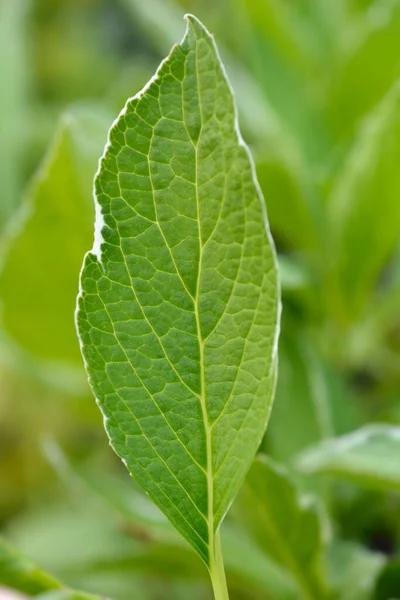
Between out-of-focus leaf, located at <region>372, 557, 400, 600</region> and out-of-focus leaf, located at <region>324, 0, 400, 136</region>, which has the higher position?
out-of-focus leaf, located at <region>324, 0, 400, 136</region>

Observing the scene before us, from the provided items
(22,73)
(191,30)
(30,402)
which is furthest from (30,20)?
(191,30)

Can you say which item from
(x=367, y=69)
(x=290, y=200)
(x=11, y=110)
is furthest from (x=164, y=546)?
(x=11, y=110)

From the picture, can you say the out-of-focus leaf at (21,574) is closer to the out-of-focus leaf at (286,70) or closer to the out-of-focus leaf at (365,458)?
the out-of-focus leaf at (365,458)

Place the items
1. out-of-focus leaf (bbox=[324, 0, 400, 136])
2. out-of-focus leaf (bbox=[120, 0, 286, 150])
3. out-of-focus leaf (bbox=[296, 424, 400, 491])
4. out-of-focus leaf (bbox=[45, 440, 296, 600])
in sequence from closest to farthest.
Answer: out-of-focus leaf (bbox=[296, 424, 400, 491])
out-of-focus leaf (bbox=[45, 440, 296, 600])
out-of-focus leaf (bbox=[324, 0, 400, 136])
out-of-focus leaf (bbox=[120, 0, 286, 150])

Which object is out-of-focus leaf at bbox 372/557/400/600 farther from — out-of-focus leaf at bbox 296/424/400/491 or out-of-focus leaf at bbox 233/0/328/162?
out-of-focus leaf at bbox 233/0/328/162

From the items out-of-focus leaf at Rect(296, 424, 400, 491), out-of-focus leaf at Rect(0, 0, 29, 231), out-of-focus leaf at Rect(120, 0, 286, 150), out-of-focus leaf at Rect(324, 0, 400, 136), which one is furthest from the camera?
out-of-focus leaf at Rect(0, 0, 29, 231)

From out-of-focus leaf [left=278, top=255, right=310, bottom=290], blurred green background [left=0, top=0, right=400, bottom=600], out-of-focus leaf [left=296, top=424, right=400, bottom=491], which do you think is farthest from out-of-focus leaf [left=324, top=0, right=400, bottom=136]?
out-of-focus leaf [left=296, top=424, right=400, bottom=491]

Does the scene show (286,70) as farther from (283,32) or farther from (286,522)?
(286,522)
